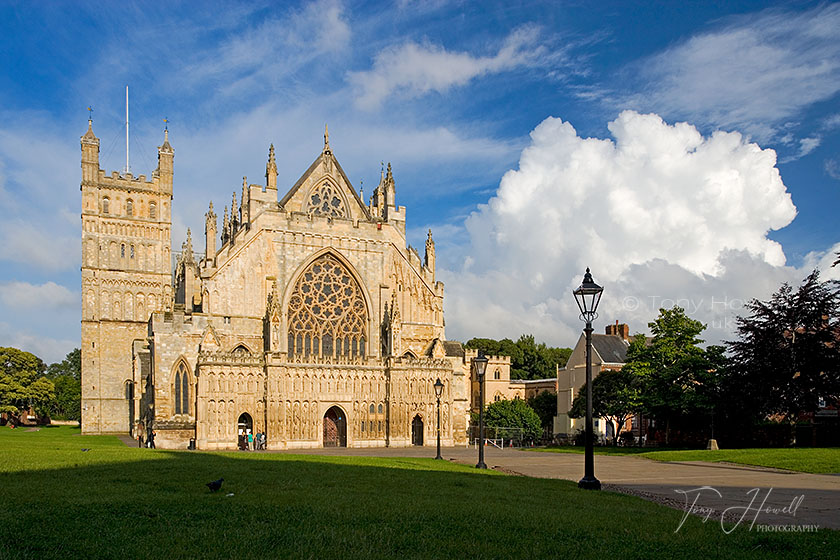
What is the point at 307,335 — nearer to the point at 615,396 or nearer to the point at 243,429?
the point at 243,429

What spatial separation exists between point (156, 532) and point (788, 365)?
127 feet

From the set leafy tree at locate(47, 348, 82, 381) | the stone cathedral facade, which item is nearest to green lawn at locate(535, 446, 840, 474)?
the stone cathedral facade

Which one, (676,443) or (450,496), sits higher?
(450,496)

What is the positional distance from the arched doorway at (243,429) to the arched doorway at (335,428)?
5.23 meters

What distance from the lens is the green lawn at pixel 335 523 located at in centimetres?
915

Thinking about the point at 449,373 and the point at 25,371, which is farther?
the point at 25,371

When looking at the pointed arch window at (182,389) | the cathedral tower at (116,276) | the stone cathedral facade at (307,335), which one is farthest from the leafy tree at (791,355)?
the cathedral tower at (116,276)

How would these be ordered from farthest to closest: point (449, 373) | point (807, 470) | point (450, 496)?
point (449, 373) → point (807, 470) → point (450, 496)

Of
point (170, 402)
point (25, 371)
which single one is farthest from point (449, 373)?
point (25, 371)

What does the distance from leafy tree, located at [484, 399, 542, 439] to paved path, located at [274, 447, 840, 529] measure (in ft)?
106

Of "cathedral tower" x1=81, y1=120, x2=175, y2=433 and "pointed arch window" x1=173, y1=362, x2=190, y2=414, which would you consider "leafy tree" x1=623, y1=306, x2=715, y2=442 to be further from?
"cathedral tower" x1=81, y1=120, x2=175, y2=433

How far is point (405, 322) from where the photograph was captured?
172ft

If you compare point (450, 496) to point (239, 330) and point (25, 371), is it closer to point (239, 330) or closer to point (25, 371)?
point (239, 330)

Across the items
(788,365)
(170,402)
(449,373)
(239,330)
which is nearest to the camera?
(788,365)
